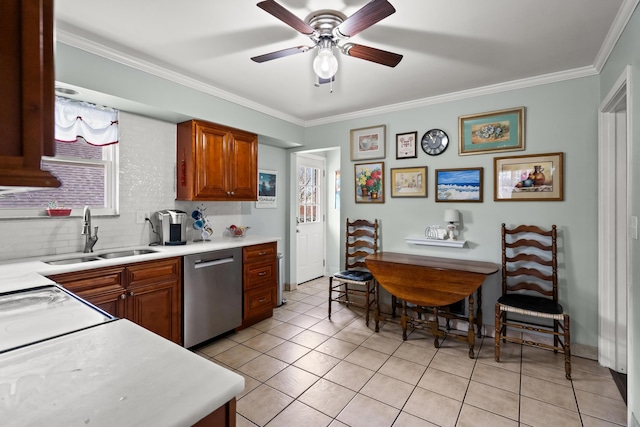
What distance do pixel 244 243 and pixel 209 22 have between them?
1870mm

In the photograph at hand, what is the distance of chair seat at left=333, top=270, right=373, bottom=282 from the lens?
332 cm

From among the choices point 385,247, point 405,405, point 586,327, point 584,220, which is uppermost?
point 584,220

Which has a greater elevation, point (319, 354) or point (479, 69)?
point (479, 69)

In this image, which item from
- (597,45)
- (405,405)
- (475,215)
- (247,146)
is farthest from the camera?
(247,146)

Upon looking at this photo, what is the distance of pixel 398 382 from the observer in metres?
2.22

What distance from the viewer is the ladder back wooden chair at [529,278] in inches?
101

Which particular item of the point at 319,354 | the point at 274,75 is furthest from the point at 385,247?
the point at 274,75

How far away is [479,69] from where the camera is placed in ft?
8.68

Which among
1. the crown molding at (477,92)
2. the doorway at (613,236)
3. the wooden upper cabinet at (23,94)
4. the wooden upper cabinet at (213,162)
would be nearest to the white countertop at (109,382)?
the wooden upper cabinet at (23,94)

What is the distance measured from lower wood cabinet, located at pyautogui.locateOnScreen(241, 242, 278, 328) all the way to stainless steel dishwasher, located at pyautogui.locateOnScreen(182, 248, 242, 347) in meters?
0.09

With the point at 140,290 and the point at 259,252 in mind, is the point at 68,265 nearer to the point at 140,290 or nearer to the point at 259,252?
the point at 140,290

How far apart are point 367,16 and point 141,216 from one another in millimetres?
2501

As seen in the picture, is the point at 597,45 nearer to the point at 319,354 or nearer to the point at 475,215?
the point at 475,215

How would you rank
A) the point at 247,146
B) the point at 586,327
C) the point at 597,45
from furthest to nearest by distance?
the point at 247,146 < the point at 586,327 < the point at 597,45
